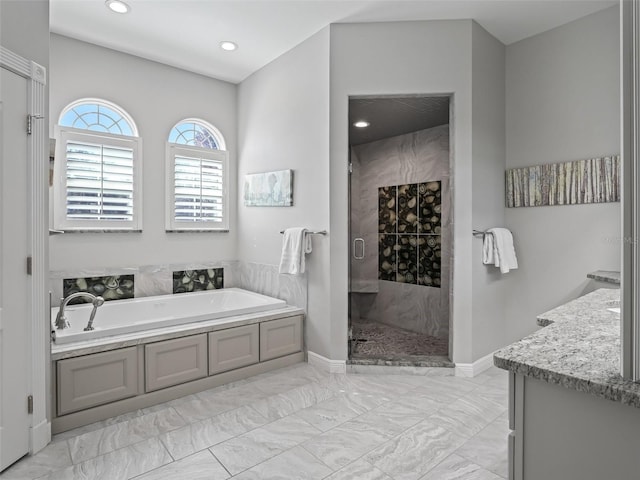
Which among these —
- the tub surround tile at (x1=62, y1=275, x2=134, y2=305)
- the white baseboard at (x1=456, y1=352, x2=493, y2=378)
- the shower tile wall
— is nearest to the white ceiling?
the shower tile wall

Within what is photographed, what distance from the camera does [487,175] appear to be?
3.36m

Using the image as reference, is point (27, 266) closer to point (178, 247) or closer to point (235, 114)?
point (178, 247)

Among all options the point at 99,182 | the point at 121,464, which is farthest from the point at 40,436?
the point at 99,182

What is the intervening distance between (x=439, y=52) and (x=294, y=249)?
2059mm

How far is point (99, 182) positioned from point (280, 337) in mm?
2225

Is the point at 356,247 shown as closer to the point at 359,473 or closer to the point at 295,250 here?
the point at 295,250

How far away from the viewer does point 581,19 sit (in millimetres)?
3096

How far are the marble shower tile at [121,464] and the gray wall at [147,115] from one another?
79.3 inches

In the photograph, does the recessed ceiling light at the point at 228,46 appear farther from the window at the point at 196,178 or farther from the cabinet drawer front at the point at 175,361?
the cabinet drawer front at the point at 175,361

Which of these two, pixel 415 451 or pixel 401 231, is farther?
pixel 401 231

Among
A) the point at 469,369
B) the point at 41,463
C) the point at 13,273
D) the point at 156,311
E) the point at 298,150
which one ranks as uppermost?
the point at 298,150

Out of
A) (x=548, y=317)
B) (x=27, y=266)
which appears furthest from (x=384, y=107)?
(x=27, y=266)

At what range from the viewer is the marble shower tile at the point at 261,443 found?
80.5 inches

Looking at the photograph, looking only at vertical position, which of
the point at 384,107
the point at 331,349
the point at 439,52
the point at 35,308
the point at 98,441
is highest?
the point at 439,52
